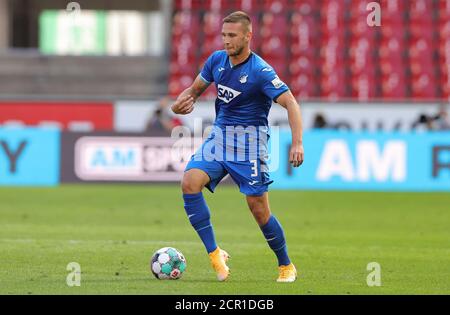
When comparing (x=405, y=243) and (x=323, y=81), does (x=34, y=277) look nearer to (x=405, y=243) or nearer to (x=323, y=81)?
(x=405, y=243)

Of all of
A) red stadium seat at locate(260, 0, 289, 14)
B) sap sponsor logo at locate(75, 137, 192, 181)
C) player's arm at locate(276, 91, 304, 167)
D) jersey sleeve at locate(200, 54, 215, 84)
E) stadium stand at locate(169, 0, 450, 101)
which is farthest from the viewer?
Answer: red stadium seat at locate(260, 0, 289, 14)

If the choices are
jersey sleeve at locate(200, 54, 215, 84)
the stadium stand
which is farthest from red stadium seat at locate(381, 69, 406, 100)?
jersey sleeve at locate(200, 54, 215, 84)

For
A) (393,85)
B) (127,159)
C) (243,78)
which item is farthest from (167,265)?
(393,85)

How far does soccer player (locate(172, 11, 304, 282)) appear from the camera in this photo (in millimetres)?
9633

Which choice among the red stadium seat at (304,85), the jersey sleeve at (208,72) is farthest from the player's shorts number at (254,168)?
the red stadium seat at (304,85)

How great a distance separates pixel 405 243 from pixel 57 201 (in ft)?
25.2

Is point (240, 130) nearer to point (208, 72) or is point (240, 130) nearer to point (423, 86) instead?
point (208, 72)

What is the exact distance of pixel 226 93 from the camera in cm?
983

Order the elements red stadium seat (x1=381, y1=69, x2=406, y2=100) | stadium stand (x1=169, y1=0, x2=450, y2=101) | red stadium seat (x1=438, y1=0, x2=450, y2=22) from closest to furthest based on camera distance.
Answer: red stadium seat (x1=381, y1=69, x2=406, y2=100) → stadium stand (x1=169, y1=0, x2=450, y2=101) → red stadium seat (x1=438, y1=0, x2=450, y2=22)

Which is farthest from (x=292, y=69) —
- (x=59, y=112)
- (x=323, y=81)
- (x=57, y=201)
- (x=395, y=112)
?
(x=57, y=201)

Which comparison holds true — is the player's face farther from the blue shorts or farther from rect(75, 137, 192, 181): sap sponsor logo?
rect(75, 137, 192, 181): sap sponsor logo

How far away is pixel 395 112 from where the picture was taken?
25.8m

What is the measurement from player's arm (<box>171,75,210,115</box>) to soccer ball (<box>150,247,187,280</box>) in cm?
121

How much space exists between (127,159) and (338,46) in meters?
8.87
